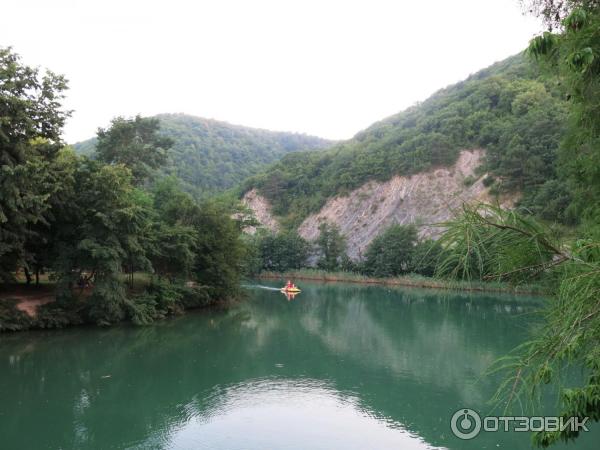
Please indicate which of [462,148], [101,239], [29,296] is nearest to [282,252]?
[462,148]

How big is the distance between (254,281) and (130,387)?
42.2 metres

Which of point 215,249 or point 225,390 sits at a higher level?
point 215,249

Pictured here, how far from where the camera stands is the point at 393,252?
169 feet

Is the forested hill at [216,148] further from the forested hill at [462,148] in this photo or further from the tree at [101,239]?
the tree at [101,239]

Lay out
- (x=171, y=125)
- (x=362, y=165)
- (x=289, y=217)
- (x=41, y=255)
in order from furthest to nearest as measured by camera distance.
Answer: (x=171, y=125) < (x=289, y=217) < (x=362, y=165) < (x=41, y=255)

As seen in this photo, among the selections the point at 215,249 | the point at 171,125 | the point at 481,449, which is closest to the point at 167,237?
the point at 215,249

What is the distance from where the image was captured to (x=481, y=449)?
9.83 meters

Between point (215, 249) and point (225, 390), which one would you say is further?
point (215, 249)

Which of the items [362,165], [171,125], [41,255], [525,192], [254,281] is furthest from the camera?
[171,125]

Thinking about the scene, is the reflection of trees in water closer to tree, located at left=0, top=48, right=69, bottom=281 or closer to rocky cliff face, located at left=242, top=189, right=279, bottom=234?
tree, located at left=0, top=48, right=69, bottom=281

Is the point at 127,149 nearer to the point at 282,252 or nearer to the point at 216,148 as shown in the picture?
the point at 282,252

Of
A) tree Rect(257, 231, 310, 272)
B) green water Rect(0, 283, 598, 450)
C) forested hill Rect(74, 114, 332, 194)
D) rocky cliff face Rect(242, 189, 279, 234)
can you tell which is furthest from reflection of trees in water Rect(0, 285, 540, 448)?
forested hill Rect(74, 114, 332, 194)

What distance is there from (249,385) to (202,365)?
2.97m

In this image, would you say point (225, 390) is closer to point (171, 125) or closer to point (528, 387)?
point (528, 387)
